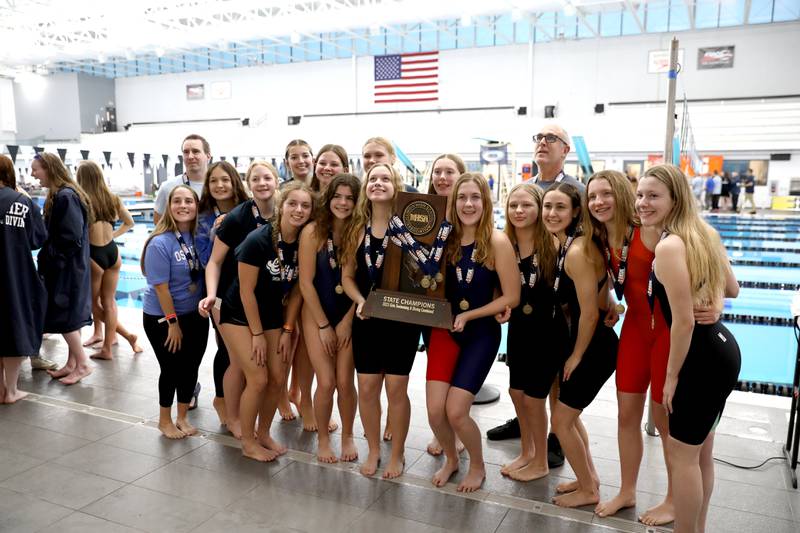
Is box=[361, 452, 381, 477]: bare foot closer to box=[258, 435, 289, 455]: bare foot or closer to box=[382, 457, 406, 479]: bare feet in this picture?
box=[382, 457, 406, 479]: bare feet

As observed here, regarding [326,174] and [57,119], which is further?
[57,119]

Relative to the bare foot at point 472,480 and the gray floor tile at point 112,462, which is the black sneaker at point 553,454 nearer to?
the bare foot at point 472,480

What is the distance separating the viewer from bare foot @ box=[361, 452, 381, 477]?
3.12 m

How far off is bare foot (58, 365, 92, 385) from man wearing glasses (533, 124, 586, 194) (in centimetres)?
359

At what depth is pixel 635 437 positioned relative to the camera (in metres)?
2.73

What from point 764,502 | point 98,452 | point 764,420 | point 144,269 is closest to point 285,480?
point 98,452

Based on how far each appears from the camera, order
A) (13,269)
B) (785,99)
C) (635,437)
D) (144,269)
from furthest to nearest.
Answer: (785,99) < (13,269) < (144,269) < (635,437)

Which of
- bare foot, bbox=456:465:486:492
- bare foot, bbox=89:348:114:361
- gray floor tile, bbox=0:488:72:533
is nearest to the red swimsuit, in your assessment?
bare foot, bbox=456:465:486:492

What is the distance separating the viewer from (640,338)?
258cm

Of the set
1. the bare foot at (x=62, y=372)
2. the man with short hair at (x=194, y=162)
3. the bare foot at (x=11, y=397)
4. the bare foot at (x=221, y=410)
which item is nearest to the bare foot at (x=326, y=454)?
the bare foot at (x=221, y=410)

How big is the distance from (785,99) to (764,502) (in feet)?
74.3

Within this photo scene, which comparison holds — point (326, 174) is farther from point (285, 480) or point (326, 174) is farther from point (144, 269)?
point (285, 480)

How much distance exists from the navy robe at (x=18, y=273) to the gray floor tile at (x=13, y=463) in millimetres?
892

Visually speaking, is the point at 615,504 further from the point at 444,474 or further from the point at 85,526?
the point at 85,526
